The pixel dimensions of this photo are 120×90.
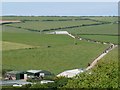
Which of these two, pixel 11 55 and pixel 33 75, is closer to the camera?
pixel 33 75

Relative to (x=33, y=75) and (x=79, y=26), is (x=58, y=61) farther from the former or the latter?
(x=79, y=26)

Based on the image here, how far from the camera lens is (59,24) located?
282ft

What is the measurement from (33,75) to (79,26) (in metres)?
51.2

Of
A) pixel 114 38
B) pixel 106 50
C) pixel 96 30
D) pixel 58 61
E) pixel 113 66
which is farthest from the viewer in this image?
pixel 96 30

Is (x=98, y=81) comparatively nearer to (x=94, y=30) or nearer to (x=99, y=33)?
(x=99, y=33)

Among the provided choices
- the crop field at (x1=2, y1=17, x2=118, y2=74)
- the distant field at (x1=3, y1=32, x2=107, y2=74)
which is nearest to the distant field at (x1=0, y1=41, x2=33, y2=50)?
the crop field at (x1=2, y1=17, x2=118, y2=74)

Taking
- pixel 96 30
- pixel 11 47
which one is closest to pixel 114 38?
pixel 96 30

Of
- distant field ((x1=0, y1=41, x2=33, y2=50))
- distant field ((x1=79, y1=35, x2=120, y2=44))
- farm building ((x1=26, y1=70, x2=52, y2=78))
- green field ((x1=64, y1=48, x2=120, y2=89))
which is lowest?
green field ((x1=64, y1=48, x2=120, y2=89))

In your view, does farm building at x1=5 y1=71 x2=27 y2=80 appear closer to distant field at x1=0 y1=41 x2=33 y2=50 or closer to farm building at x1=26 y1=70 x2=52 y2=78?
farm building at x1=26 y1=70 x2=52 y2=78

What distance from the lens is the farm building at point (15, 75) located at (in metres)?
31.6

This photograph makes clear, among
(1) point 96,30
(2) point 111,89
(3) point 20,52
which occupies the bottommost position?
(2) point 111,89

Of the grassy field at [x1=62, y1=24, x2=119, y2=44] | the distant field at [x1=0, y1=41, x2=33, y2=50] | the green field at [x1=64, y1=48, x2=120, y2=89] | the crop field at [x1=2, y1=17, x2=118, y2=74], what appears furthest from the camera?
the grassy field at [x1=62, y1=24, x2=119, y2=44]

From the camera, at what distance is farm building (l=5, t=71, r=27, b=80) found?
31594 mm

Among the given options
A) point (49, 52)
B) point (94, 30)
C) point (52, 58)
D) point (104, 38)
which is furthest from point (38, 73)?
point (94, 30)
